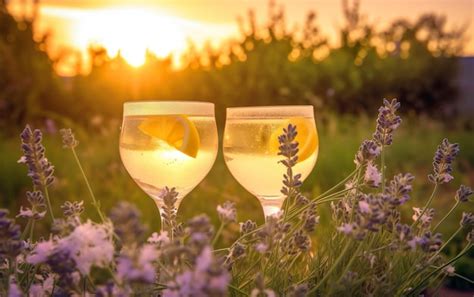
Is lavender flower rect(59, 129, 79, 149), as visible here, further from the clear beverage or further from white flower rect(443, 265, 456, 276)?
white flower rect(443, 265, 456, 276)

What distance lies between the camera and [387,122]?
5.84 feet

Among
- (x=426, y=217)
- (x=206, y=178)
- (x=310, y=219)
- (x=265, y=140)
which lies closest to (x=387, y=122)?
(x=426, y=217)

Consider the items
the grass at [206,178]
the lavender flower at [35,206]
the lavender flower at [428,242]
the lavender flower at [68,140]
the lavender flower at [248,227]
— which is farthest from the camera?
the grass at [206,178]

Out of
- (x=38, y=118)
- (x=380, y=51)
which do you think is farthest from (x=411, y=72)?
(x=38, y=118)

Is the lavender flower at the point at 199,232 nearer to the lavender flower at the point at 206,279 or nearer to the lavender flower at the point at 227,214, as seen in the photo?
the lavender flower at the point at 206,279

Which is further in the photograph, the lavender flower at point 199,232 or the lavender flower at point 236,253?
the lavender flower at point 236,253

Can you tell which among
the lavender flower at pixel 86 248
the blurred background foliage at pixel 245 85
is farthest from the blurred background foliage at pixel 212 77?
the lavender flower at pixel 86 248

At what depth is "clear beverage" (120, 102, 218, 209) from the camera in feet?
7.19

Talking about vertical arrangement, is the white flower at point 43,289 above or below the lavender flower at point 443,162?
below

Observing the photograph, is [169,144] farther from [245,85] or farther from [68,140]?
[245,85]

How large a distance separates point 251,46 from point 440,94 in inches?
219

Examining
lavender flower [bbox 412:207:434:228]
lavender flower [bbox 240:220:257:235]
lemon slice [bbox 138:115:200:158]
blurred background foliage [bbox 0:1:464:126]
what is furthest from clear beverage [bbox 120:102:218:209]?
blurred background foliage [bbox 0:1:464:126]

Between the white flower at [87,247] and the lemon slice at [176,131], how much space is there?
935mm

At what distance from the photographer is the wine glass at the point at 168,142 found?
2.19m
